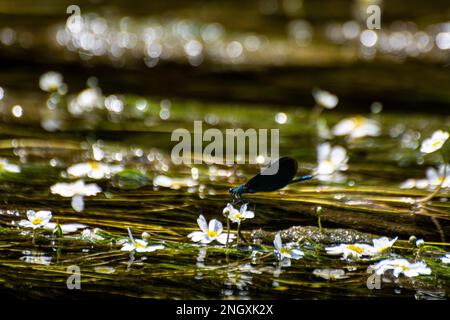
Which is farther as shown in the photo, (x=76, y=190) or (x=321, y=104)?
(x=321, y=104)

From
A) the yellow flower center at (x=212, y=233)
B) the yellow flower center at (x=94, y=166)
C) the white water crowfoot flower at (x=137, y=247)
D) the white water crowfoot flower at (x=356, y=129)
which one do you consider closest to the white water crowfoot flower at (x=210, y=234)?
the yellow flower center at (x=212, y=233)

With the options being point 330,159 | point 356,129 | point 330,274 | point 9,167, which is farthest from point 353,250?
point 356,129

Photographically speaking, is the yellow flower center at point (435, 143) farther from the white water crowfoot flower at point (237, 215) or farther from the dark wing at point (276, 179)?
the white water crowfoot flower at point (237, 215)

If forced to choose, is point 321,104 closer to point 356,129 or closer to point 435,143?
point 356,129

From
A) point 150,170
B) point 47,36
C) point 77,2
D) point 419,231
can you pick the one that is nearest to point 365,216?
point 419,231

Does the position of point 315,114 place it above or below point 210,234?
above

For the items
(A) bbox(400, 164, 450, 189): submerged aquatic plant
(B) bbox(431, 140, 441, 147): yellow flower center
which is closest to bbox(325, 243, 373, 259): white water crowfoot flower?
(B) bbox(431, 140, 441, 147): yellow flower center
